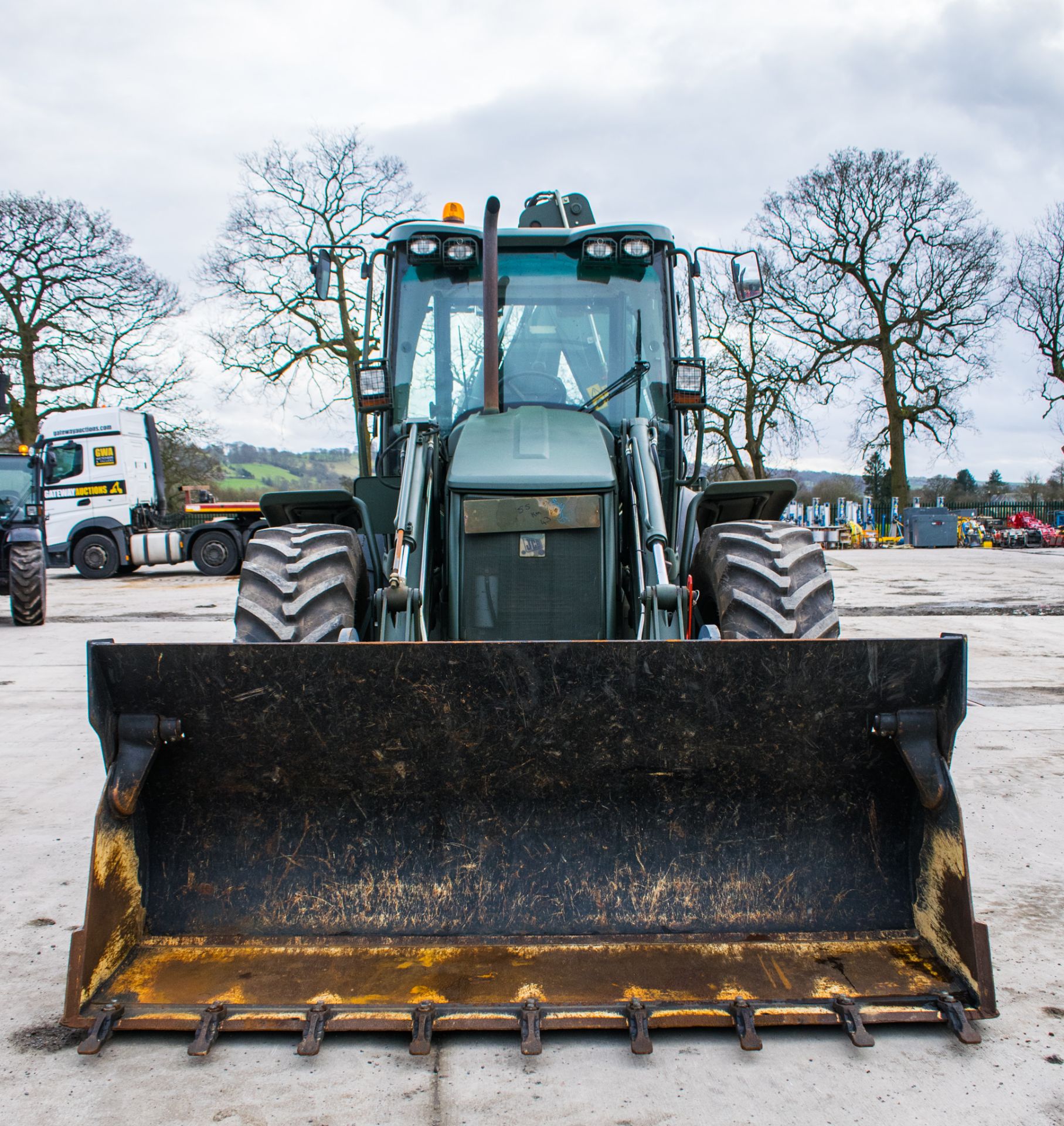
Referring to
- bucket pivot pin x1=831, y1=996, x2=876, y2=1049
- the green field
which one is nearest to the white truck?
the green field

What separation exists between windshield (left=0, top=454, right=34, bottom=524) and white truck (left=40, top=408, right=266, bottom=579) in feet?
16.8

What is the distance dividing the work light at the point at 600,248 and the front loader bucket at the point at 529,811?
8.11ft

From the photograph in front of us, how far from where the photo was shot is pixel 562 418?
412 cm

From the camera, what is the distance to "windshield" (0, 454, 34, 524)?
13.7 m

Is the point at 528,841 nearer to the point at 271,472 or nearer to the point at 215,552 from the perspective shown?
the point at 215,552

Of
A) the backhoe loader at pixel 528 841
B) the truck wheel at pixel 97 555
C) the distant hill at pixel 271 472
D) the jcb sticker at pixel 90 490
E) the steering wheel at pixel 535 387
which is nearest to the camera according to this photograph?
the backhoe loader at pixel 528 841

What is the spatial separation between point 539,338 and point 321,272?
115 centimetres

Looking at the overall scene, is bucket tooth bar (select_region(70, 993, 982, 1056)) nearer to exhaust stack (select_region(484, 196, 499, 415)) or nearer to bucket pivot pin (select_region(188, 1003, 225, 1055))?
bucket pivot pin (select_region(188, 1003, 225, 1055))

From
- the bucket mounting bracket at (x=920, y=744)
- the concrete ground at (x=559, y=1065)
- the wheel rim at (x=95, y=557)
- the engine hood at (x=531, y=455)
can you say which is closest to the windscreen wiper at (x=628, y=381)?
the engine hood at (x=531, y=455)

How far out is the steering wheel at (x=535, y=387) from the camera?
4.37 m

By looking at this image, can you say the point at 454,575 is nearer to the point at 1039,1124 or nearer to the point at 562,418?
the point at 562,418

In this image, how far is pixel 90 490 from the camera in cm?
1895

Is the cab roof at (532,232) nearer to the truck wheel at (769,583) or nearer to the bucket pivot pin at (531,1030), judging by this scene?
the truck wheel at (769,583)

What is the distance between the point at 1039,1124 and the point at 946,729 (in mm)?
922
